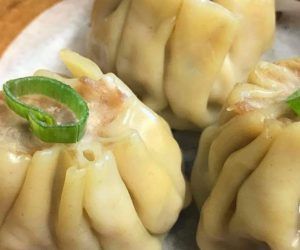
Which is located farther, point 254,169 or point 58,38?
point 58,38

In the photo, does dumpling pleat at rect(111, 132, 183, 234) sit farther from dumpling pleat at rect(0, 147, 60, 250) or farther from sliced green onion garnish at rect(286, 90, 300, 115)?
sliced green onion garnish at rect(286, 90, 300, 115)

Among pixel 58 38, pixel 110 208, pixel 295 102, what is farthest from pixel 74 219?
pixel 58 38

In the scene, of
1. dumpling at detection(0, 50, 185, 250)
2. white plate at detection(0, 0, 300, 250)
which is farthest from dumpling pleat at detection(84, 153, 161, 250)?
white plate at detection(0, 0, 300, 250)

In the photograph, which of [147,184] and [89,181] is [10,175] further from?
[147,184]

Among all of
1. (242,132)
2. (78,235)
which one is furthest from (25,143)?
(242,132)

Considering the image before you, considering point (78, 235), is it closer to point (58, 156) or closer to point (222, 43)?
point (58, 156)

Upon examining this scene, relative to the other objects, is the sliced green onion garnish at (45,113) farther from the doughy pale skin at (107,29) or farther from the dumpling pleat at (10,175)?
the doughy pale skin at (107,29)
